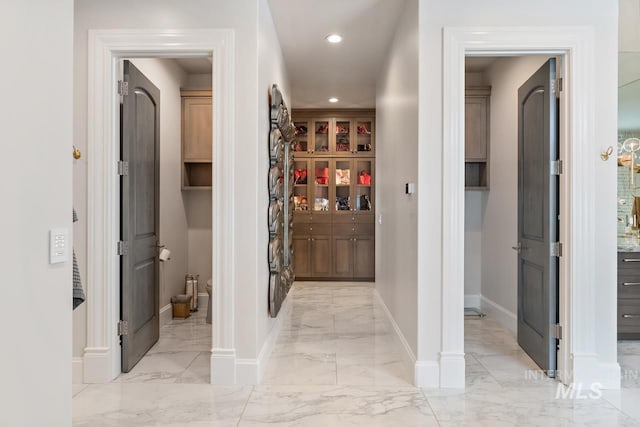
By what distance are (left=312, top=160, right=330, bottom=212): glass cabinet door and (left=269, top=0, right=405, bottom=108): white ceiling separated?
1.15 meters

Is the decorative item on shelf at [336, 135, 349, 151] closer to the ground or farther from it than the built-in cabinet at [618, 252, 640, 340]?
farther from it

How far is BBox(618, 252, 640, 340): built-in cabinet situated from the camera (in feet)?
12.7

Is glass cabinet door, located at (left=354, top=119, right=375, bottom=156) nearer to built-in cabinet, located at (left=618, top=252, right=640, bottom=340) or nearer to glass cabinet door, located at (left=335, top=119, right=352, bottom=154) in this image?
glass cabinet door, located at (left=335, top=119, right=352, bottom=154)

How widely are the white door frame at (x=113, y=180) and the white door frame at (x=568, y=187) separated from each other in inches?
57.7

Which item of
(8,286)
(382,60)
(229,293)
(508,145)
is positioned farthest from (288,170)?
(8,286)

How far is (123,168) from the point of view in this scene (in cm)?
307

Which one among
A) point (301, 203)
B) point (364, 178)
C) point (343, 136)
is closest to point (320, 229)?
point (301, 203)

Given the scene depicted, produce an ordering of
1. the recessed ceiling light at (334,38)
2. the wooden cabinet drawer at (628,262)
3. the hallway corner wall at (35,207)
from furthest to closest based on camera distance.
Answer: the recessed ceiling light at (334,38), the wooden cabinet drawer at (628,262), the hallway corner wall at (35,207)

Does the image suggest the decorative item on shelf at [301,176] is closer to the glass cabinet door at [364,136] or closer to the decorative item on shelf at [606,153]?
the glass cabinet door at [364,136]

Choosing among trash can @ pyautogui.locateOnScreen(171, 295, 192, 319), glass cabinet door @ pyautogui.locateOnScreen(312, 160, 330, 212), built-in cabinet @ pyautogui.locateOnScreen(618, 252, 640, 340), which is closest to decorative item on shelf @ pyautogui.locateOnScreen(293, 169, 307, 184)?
glass cabinet door @ pyautogui.locateOnScreen(312, 160, 330, 212)

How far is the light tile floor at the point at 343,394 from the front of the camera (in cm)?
241

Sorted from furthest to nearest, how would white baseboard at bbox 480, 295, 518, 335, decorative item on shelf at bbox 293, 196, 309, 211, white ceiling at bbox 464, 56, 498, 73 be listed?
decorative item on shelf at bbox 293, 196, 309, 211 → white ceiling at bbox 464, 56, 498, 73 → white baseboard at bbox 480, 295, 518, 335

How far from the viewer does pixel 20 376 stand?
4.09 feet

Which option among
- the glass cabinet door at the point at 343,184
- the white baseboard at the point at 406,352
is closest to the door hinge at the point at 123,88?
the white baseboard at the point at 406,352
